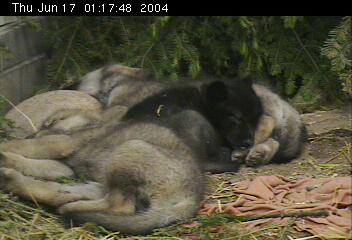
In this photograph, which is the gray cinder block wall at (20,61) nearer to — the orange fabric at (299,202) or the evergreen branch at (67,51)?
the evergreen branch at (67,51)

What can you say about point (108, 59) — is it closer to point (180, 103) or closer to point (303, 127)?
point (180, 103)

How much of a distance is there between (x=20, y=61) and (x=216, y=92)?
7.46ft

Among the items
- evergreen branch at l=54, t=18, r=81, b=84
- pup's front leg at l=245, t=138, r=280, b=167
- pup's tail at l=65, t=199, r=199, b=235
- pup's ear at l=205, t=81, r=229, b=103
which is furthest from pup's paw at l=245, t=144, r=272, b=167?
evergreen branch at l=54, t=18, r=81, b=84

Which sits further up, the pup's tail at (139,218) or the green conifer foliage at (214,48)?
the green conifer foliage at (214,48)

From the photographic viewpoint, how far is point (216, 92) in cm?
680

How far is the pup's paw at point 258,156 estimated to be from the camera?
673 cm

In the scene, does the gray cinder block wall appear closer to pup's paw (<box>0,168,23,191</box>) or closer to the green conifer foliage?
the green conifer foliage

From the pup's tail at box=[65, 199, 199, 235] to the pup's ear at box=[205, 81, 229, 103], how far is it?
1.68m

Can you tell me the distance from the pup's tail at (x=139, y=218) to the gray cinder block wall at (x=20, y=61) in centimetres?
231

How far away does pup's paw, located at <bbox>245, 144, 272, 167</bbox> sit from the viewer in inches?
265

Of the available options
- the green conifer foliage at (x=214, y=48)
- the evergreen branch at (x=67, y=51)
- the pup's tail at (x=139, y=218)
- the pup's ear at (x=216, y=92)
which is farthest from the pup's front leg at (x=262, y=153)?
the evergreen branch at (x=67, y=51)

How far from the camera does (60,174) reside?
19.7 ft
